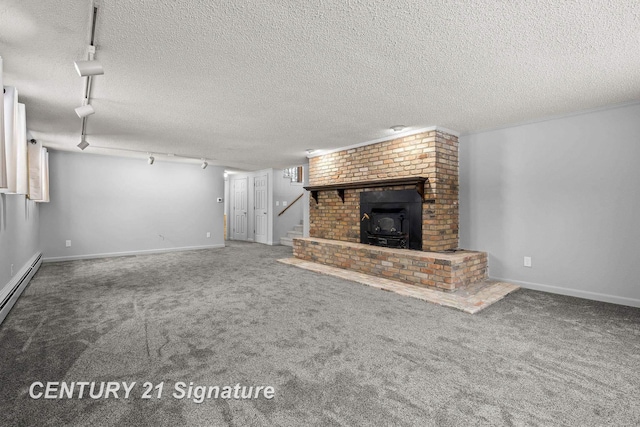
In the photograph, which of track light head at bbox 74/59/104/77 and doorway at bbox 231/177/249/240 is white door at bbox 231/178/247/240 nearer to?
doorway at bbox 231/177/249/240

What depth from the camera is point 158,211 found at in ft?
23.4

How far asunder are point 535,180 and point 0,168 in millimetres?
5383

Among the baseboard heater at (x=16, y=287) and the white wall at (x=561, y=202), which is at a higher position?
the white wall at (x=561, y=202)

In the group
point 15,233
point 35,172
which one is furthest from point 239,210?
point 15,233

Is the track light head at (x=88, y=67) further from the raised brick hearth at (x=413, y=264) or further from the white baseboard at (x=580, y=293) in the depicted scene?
the white baseboard at (x=580, y=293)

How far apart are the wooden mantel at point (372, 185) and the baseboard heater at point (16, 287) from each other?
14.5 feet

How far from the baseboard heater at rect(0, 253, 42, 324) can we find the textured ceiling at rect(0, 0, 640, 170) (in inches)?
81.7

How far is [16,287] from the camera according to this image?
3.48 meters

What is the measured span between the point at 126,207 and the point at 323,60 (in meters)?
6.37

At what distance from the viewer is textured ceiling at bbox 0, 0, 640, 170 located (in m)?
1.72

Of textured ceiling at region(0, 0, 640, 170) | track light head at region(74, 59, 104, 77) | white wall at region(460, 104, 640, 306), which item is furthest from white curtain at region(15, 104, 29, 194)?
white wall at region(460, 104, 640, 306)

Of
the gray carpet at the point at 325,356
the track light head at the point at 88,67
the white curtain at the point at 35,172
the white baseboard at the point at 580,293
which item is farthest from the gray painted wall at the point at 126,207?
the white baseboard at the point at 580,293

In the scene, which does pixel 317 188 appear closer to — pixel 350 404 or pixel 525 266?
pixel 525 266

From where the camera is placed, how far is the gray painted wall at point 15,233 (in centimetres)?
324
